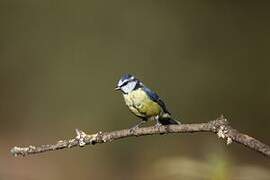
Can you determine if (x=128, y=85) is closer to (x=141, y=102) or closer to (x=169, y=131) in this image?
(x=141, y=102)

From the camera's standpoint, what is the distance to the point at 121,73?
3.41 metres

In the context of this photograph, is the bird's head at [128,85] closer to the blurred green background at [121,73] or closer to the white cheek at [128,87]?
the white cheek at [128,87]

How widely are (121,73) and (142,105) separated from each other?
233 centimetres

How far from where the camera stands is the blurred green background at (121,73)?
10.9ft

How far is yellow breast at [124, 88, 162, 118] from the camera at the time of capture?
107 cm

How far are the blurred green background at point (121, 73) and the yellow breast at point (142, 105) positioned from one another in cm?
216

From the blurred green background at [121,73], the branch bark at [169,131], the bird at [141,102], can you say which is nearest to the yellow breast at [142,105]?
the bird at [141,102]

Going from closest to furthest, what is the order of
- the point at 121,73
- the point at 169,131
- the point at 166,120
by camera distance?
the point at 169,131
the point at 166,120
the point at 121,73

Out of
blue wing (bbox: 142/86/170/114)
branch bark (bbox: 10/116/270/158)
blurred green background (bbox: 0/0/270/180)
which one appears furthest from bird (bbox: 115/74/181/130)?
blurred green background (bbox: 0/0/270/180)

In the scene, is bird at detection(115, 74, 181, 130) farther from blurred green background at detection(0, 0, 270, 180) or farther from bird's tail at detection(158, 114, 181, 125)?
blurred green background at detection(0, 0, 270, 180)

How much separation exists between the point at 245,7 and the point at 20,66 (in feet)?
4.61

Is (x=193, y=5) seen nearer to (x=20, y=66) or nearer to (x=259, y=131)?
(x=259, y=131)

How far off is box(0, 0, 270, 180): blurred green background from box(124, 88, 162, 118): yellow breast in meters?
2.16

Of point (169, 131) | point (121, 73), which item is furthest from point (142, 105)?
point (121, 73)
